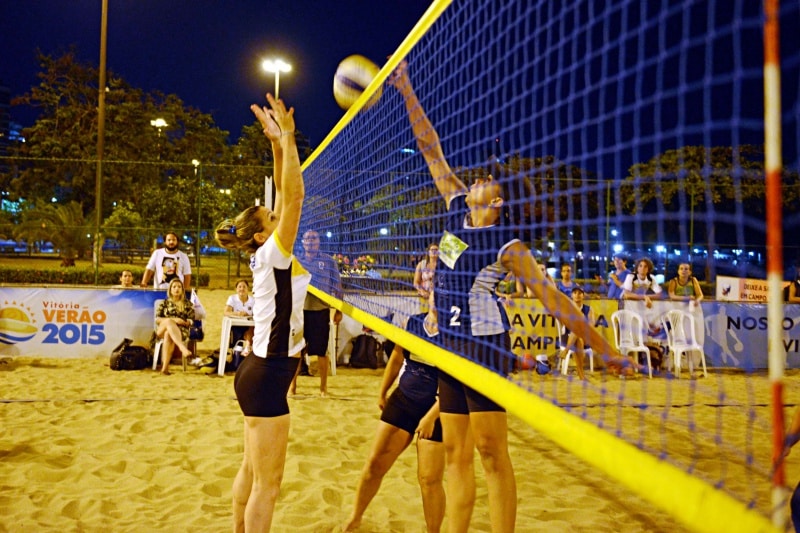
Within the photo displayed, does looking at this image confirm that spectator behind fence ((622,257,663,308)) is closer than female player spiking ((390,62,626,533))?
No

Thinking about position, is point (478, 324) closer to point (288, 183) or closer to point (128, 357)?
point (288, 183)

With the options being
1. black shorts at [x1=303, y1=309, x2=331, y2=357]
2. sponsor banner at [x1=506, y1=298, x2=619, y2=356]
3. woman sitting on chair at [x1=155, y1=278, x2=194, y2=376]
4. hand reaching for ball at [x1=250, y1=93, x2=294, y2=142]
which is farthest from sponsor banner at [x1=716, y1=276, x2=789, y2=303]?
hand reaching for ball at [x1=250, y1=93, x2=294, y2=142]

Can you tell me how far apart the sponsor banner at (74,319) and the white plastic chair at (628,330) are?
6.29 meters

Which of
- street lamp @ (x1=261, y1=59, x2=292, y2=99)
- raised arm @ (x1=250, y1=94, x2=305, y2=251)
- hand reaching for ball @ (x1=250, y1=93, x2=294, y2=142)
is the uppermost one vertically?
street lamp @ (x1=261, y1=59, x2=292, y2=99)

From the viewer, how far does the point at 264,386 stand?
8.71ft

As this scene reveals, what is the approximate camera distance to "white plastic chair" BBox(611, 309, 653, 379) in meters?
8.65

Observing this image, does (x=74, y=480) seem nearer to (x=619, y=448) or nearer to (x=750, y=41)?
(x=619, y=448)

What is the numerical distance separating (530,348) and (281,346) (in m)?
6.03

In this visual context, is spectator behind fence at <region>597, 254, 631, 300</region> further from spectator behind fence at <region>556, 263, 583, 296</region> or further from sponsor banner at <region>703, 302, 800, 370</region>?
sponsor banner at <region>703, 302, 800, 370</region>

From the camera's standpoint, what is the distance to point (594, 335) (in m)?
1.89

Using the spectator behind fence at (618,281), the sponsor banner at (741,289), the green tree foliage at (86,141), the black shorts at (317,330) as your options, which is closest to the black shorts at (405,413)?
the black shorts at (317,330)

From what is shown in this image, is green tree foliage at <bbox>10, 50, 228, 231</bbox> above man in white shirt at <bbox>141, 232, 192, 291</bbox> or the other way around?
above

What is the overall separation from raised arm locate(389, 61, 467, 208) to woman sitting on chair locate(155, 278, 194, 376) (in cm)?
561

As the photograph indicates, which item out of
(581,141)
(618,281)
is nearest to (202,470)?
(581,141)
